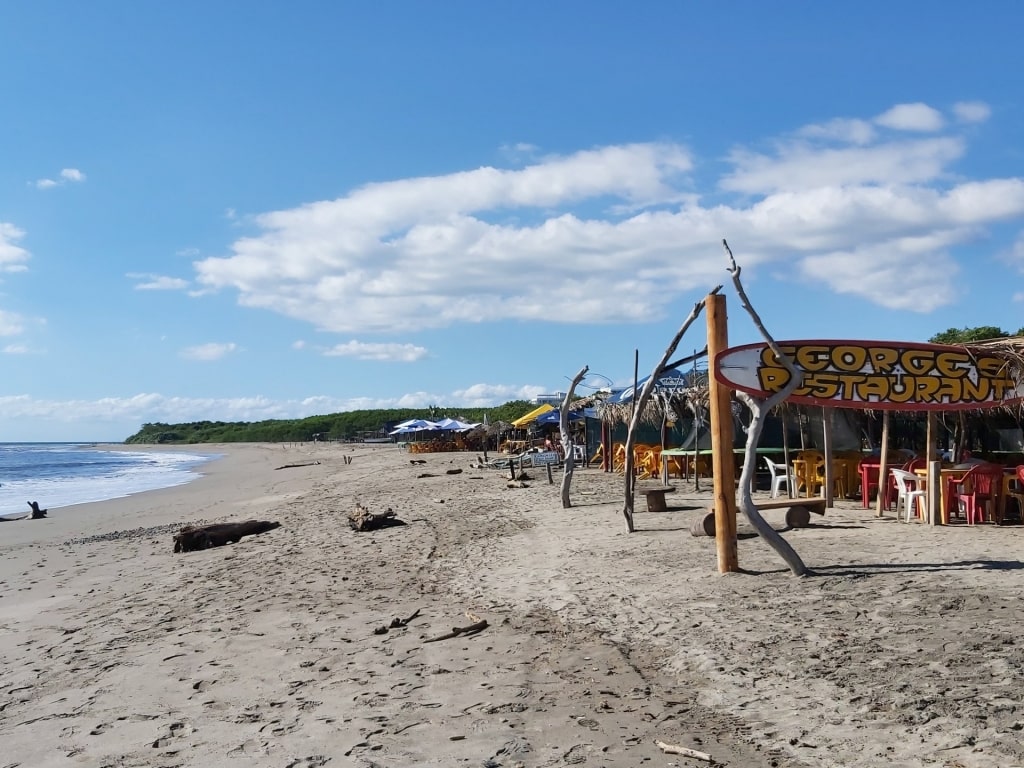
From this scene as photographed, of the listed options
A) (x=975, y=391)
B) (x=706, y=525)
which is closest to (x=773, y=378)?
(x=975, y=391)

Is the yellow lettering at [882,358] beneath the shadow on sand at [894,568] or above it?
above

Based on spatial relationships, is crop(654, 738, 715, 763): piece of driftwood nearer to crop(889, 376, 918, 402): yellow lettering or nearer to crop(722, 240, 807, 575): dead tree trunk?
crop(722, 240, 807, 575): dead tree trunk

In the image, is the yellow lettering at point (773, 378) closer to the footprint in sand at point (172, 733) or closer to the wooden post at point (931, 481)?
the wooden post at point (931, 481)

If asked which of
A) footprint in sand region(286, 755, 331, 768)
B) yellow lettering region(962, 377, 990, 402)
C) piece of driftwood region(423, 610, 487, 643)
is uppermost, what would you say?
yellow lettering region(962, 377, 990, 402)

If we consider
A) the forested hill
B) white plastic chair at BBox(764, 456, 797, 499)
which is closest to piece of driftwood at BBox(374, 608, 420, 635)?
white plastic chair at BBox(764, 456, 797, 499)

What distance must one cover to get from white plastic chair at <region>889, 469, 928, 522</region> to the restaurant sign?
2.66 meters

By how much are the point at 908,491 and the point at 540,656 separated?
7.17 meters

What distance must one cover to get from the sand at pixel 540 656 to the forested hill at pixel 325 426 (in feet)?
160

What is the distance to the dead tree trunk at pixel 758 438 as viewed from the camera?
23.6 ft

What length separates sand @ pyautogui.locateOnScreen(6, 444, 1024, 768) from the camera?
419cm

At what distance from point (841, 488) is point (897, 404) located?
20.7 feet

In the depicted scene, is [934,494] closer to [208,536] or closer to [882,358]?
[882,358]

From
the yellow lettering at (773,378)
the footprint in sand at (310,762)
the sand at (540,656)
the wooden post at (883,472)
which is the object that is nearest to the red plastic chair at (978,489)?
the sand at (540,656)

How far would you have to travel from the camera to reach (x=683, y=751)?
3957mm
